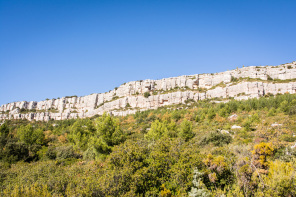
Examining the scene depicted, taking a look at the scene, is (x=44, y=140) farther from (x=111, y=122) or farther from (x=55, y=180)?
(x=55, y=180)

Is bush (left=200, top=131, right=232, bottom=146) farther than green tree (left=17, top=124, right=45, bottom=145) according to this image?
No

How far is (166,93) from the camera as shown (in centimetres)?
8575

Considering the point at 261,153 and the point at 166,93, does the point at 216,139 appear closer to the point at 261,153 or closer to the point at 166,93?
the point at 261,153

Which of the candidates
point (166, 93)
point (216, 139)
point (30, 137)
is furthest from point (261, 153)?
point (166, 93)

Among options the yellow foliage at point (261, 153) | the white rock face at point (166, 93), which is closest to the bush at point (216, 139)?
the yellow foliage at point (261, 153)

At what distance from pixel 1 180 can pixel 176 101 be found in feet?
225

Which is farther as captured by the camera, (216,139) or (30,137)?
(30,137)

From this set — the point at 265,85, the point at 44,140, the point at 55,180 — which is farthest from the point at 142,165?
the point at 265,85

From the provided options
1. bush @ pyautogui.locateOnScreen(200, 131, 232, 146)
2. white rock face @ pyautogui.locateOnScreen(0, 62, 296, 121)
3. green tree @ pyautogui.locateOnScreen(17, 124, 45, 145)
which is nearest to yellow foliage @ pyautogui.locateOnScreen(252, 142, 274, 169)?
bush @ pyautogui.locateOnScreen(200, 131, 232, 146)

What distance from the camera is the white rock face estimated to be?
216 feet

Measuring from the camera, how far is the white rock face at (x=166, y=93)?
65750 millimetres

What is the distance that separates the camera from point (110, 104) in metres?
93.1

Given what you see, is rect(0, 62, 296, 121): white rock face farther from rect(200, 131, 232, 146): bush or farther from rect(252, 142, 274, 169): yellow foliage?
rect(252, 142, 274, 169): yellow foliage

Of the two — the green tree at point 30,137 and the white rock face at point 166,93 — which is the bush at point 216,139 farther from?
the white rock face at point 166,93
